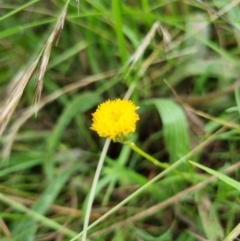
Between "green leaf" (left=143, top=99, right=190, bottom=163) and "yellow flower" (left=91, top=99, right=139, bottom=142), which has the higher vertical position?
"yellow flower" (left=91, top=99, right=139, bottom=142)

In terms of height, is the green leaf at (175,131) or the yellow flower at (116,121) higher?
the yellow flower at (116,121)

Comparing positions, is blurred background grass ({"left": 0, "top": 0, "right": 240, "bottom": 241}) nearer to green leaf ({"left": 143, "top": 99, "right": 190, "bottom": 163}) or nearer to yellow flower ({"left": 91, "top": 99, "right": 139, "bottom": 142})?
green leaf ({"left": 143, "top": 99, "right": 190, "bottom": 163})

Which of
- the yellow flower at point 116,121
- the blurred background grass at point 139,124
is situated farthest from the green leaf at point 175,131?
the yellow flower at point 116,121

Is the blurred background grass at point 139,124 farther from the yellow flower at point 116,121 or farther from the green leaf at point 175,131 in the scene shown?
the yellow flower at point 116,121

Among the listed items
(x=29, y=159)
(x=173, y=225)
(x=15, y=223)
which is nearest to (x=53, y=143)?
(x=29, y=159)

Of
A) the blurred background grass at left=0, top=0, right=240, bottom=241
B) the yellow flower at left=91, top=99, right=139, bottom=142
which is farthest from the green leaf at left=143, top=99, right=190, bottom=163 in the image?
the yellow flower at left=91, top=99, right=139, bottom=142

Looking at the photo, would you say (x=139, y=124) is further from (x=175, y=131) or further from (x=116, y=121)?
(x=116, y=121)

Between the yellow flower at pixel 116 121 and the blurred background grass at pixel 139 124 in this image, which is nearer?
the yellow flower at pixel 116 121
